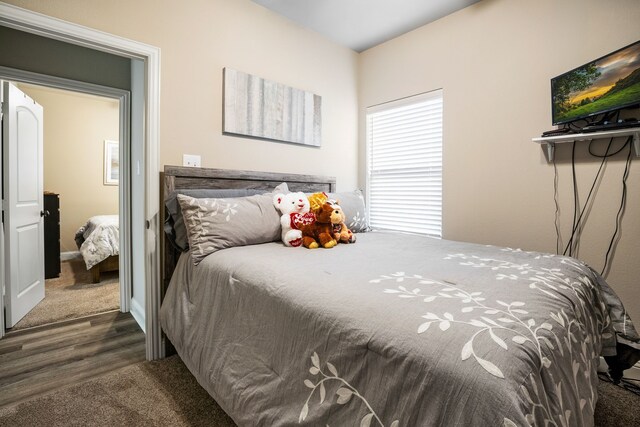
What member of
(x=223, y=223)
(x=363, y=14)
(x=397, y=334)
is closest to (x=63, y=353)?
(x=223, y=223)

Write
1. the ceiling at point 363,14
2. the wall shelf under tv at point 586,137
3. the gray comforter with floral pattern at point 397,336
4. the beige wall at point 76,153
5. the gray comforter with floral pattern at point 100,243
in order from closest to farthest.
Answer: the gray comforter with floral pattern at point 397,336 < the wall shelf under tv at point 586,137 < the ceiling at point 363,14 < the gray comforter with floral pattern at point 100,243 < the beige wall at point 76,153

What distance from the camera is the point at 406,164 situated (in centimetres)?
301

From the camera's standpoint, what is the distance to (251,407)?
44.3 inches

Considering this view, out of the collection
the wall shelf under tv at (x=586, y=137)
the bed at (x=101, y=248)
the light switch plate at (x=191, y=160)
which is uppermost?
the wall shelf under tv at (x=586, y=137)

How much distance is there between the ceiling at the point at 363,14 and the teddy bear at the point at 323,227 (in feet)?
5.66

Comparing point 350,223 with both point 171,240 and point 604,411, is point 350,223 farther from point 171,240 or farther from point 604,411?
point 604,411

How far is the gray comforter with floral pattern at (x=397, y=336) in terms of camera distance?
67 centimetres

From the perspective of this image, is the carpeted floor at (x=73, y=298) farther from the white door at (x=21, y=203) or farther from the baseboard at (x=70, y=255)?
the baseboard at (x=70, y=255)

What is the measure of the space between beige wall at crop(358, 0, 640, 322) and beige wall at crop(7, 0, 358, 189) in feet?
2.94

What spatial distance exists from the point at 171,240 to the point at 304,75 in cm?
187

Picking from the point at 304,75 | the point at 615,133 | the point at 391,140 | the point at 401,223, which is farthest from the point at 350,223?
the point at 615,133

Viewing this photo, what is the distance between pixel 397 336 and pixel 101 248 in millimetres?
3941

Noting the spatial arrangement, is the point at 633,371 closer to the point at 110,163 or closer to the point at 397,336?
the point at 397,336

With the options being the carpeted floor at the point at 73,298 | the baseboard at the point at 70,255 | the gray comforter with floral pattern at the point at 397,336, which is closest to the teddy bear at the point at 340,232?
the gray comforter with floral pattern at the point at 397,336
